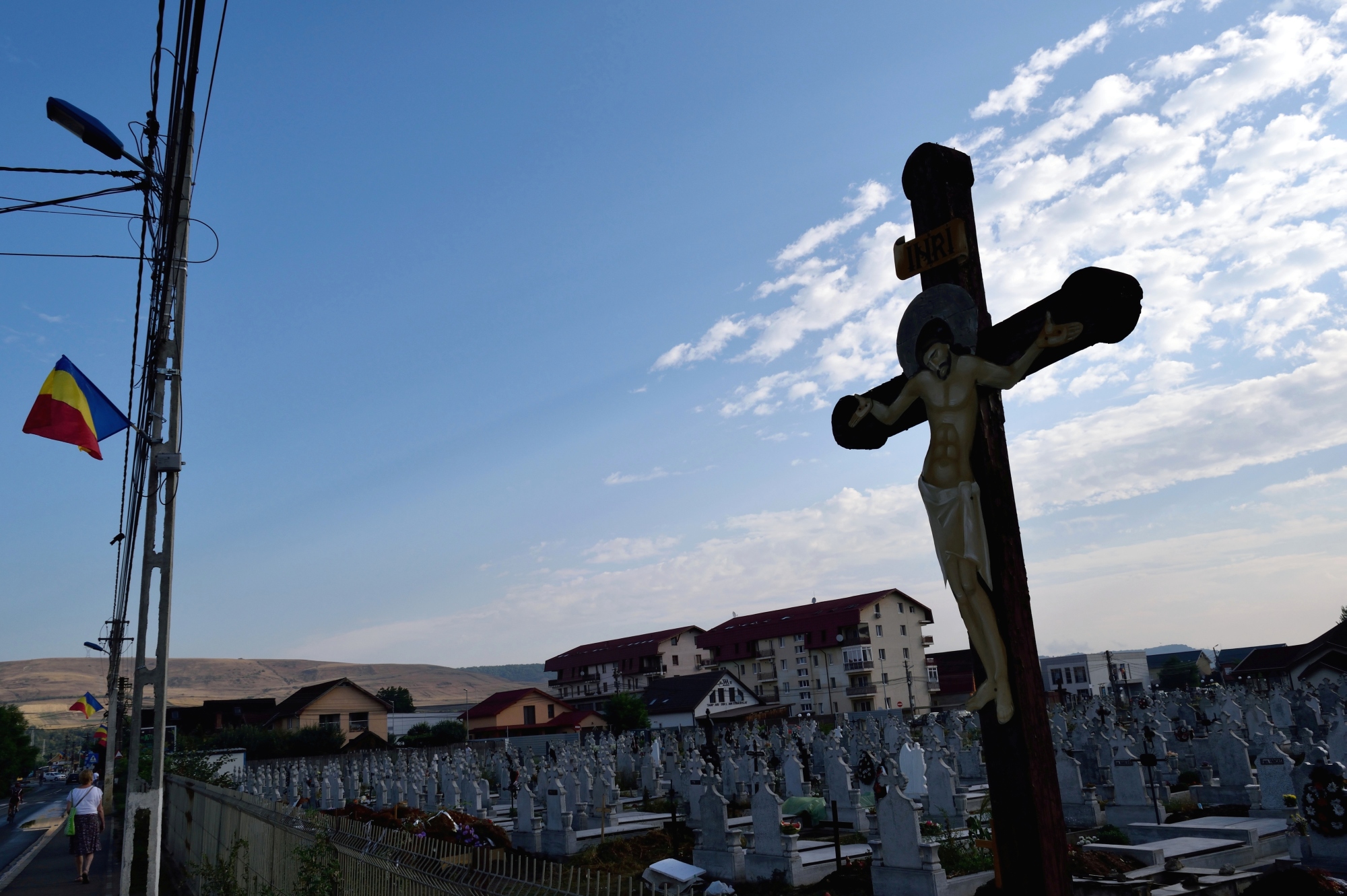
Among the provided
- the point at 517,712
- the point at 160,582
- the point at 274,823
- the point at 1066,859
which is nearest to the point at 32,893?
the point at 160,582

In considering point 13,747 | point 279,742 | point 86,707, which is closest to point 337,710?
point 279,742

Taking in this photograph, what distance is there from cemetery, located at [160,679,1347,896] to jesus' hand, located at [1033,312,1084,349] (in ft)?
5.58

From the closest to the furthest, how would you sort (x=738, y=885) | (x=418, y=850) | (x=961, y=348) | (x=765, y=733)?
(x=961, y=348) → (x=418, y=850) → (x=738, y=885) → (x=765, y=733)

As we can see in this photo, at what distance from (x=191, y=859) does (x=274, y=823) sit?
874cm

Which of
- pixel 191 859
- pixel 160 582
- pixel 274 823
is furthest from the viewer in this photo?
pixel 191 859

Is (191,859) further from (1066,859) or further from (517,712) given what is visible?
(517,712)

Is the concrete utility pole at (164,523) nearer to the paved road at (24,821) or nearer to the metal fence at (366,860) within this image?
the metal fence at (366,860)

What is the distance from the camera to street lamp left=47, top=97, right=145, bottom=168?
7.61 meters

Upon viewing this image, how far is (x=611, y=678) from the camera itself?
256 ft

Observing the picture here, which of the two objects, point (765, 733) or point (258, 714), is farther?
point (258, 714)

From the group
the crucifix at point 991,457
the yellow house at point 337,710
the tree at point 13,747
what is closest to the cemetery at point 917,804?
the crucifix at point 991,457

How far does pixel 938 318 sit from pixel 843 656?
60584 mm

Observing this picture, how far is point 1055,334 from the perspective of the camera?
3225 millimetres

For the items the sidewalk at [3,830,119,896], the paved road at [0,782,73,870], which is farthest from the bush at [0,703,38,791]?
the sidewalk at [3,830,119,896]
